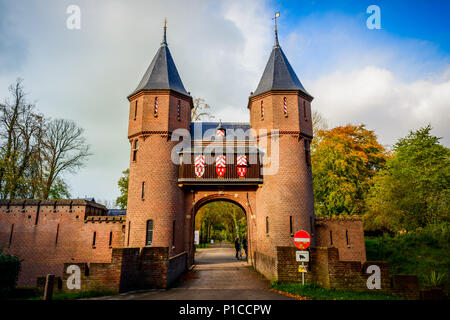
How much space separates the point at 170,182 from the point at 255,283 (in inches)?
297

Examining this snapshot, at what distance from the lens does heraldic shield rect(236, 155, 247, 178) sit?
17842mm

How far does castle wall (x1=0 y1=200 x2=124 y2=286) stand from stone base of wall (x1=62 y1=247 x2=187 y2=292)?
6.84 m

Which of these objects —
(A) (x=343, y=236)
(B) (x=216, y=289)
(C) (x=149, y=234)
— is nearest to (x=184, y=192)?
(C) (x=149, y=234)

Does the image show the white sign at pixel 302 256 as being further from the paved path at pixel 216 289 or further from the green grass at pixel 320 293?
the paved path at pixel 216 289

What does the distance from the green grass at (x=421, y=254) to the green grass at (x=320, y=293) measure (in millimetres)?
6326

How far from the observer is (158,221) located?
1633 cm

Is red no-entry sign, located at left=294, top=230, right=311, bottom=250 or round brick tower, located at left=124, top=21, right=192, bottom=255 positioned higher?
round brick tower, located at left=124, top=21, right=192, bottom=255

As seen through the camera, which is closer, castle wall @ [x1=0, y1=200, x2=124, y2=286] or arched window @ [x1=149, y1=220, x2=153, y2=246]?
arched window @ [x1=149, y1=220, x2=153, y2=246]

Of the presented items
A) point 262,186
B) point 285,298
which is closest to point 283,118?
point 262,186

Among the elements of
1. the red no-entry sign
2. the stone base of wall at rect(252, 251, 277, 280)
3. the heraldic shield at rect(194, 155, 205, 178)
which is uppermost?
the heraldic shield at rect(194, 155, 205, 178)

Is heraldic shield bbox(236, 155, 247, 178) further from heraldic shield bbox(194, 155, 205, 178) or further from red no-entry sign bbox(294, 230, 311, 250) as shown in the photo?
red no-entry sign bbox(294, 230, 311, 250)

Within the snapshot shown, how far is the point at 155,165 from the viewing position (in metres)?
17.1

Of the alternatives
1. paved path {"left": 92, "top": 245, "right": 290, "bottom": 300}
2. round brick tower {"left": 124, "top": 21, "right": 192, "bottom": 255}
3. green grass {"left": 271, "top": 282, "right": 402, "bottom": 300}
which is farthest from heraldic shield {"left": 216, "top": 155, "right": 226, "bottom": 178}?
green grass {"left": 271, "top": 282, "right": 402, "bottom": 300}
